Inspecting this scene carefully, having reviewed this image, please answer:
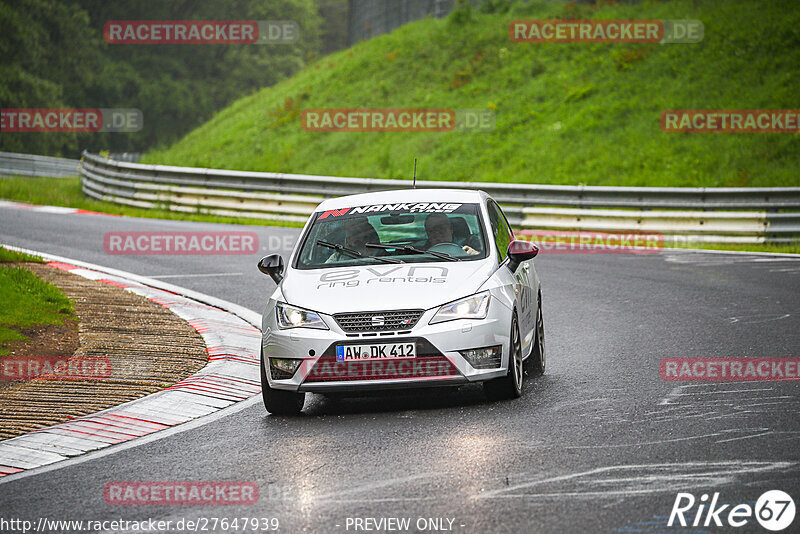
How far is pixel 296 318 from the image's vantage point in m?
7.77

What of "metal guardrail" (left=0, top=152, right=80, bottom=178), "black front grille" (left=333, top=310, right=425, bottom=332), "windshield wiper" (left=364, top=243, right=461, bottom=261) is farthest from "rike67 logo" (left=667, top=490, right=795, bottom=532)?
"metal guardrail" (left=0, top=152, right=80, bottom=178)

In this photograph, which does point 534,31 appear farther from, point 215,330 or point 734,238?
point 215,330

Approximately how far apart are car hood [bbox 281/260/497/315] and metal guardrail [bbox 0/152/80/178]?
38.1m

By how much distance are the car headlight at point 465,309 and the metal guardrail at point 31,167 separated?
38.9 m

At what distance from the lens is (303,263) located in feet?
28.2

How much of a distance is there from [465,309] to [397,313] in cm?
51

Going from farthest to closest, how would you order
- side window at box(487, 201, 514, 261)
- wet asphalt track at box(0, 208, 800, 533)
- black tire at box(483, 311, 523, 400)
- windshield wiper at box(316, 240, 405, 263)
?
side window at box(487, 201, 514, 261)
windshield wiper at box(316, 240, 405, 263)
black tire at box(483, 311, 523, 400)
wet asphalt track at box(0, 208, 800, 533)

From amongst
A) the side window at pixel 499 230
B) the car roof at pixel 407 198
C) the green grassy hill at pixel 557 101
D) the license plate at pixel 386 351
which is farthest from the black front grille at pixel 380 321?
the green grassy hill at pixel 557 101

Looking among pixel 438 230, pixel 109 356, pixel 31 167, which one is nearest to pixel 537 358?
pixel 438 230

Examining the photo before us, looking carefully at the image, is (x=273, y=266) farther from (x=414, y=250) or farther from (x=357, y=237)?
(x=414, y=250)

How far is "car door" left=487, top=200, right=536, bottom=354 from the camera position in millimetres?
8430

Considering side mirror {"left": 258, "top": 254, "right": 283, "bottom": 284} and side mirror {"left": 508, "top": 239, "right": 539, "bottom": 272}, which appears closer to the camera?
side mirror {"left": 508, "top": 239, "right": 539, "bottom": 272}

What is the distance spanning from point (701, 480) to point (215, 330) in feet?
21.9

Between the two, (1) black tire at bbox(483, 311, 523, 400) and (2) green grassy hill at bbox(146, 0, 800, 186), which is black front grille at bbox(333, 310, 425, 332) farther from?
(2) green grassy hill at bbox(146, 0, 800, 186)
